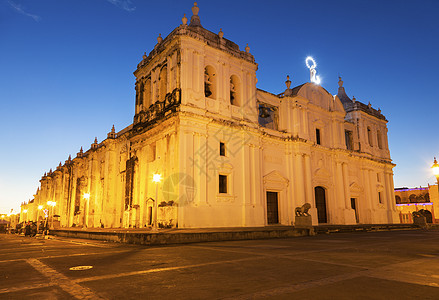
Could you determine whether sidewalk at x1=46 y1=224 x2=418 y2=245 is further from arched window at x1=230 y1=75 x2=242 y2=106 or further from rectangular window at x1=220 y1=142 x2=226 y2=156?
arched window at x1=230 y1=75 x2=242 y2=106

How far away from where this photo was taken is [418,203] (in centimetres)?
5734

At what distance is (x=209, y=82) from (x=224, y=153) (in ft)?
19.0

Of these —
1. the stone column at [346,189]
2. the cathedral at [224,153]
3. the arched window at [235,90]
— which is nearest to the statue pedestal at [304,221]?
the cathedral at [224,153]

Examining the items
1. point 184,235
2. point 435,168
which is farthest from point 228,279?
point 435,168

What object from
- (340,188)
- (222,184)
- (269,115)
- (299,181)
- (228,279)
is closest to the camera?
(228,279)

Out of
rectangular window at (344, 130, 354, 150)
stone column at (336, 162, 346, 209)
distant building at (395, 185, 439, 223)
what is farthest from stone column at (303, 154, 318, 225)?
distant building at (395, 185, 439, 223)

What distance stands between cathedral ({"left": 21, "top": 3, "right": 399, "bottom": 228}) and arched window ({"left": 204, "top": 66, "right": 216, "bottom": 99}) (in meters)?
0.08

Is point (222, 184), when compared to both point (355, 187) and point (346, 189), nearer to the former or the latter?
point (346, 189)

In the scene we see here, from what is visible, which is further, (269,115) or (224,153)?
(269,115)

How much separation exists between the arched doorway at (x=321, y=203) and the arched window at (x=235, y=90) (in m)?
12.2

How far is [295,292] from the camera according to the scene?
4.50 meters

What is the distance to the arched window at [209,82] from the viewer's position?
23750 mm

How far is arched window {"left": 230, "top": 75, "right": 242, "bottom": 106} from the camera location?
82.2ft

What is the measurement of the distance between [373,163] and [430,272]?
33.2 metres
